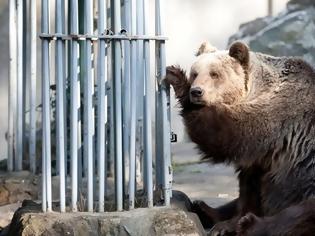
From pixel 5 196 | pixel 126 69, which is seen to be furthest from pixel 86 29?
pixel 5 196

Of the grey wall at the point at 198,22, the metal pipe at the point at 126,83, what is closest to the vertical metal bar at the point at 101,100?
the metal pipe at the point at 126,83

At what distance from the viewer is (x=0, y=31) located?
37.4 ft

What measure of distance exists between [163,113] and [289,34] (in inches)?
305

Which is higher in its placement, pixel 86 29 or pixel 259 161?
pixel 86 29

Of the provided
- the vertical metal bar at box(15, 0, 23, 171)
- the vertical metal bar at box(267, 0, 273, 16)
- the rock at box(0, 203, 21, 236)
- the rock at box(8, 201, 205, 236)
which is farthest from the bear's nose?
the vertical metal bar at box(267, 0, 273, 16)

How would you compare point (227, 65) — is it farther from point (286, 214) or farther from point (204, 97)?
point (286, 214)

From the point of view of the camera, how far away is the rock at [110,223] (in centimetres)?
630

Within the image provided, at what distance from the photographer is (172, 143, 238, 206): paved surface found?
9852 millimetres

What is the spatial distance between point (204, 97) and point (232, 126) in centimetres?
34

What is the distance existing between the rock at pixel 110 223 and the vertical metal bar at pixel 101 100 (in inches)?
9.9

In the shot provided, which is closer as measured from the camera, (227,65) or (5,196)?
(227,65)

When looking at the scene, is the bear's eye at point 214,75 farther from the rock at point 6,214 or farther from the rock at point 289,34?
the rock at point 289,34

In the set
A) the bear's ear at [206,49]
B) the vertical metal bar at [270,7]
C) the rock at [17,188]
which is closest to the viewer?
the bear's ear at [206,49]

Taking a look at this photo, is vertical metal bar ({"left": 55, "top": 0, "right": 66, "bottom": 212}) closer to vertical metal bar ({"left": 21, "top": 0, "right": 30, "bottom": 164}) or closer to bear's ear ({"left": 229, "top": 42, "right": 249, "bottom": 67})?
bear's ear ({"left": 229, "top": 42, "right": 249, "bottom": 67})
